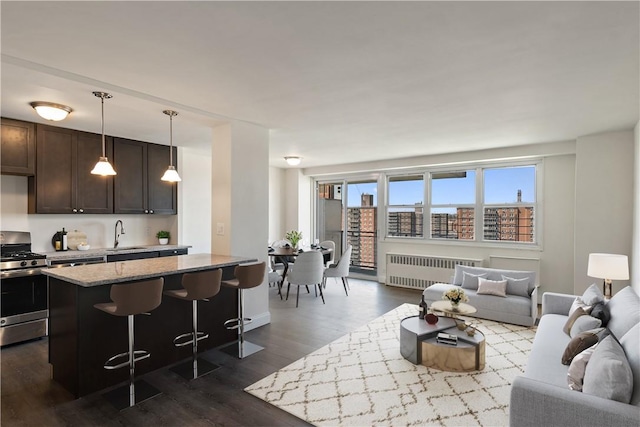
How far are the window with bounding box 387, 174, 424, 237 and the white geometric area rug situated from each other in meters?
3.58

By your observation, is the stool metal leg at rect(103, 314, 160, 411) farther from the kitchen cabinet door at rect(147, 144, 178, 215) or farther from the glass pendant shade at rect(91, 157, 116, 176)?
the kitchen cabinet door at rect(147, 144, 178, 215)

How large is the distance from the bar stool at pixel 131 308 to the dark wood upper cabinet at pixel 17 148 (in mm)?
2619

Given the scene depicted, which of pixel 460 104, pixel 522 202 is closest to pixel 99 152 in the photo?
pixel 460 104

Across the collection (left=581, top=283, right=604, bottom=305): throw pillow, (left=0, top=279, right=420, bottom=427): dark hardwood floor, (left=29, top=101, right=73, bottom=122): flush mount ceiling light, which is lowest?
(left=0, top=279, right=420, bottom=427): dark hardwood floor

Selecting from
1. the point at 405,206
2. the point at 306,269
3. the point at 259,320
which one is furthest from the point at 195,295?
the point at 405,206

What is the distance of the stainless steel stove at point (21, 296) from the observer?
381 cm

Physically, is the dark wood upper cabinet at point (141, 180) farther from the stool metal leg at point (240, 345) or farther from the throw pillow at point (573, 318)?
the throw pillow at point (573, 318)

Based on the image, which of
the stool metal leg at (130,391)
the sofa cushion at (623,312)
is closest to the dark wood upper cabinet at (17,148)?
the stool metal leg at (130,391)

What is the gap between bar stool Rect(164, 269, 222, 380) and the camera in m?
3.13

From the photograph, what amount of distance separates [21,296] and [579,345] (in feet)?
18.0

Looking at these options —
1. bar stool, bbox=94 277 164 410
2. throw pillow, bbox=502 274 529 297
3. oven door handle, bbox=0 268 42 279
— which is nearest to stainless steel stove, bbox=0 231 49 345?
oven door handle, bbox=0 268 42 279

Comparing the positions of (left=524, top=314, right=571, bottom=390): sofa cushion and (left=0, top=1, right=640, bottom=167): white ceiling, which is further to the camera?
(left=524, top=314, right=571, bottom=390): sofa cushion

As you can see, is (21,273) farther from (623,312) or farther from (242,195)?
(623,312)

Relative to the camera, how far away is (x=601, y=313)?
2961 mm
